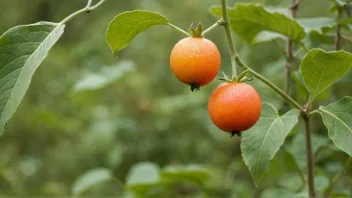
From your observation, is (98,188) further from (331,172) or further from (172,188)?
(331,172)

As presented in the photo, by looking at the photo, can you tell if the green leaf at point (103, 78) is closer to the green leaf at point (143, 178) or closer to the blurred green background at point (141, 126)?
the blurred green background at point (141, 126)

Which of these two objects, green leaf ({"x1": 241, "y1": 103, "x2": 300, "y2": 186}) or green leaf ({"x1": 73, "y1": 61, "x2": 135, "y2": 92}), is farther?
green leaf ({"x1": 73, "y1": 61, "x2": 135, "y2": 92})

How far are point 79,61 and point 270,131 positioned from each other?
2642mm

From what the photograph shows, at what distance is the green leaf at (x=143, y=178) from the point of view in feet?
5.70

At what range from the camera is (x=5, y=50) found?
0.82 m

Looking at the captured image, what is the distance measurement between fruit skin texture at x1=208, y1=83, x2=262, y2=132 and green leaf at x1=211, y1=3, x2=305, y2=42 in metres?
0.35

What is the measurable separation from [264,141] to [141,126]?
4.94ft

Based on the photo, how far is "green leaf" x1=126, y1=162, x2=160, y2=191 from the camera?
68.4 inches

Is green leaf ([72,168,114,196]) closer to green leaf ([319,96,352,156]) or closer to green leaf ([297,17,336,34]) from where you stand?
green leaf ([297,17,336,34])

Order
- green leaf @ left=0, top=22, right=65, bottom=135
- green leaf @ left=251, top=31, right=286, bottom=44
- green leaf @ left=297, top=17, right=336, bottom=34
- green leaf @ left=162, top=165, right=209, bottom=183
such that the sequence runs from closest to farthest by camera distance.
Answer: green leaf @ left=0, top=22, right=65, bottom=135, green leaf @ left=297, top=17, right=336, bottom=34, green leaf @ left=251, top=31, right=286, bottom=44, green leaf @ left=162, top=165, right=209, bottom=183

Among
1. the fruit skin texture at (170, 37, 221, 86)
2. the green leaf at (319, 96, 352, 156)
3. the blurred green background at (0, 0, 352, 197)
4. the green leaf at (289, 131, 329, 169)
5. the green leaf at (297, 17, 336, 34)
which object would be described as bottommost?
the blurred green background at (0, 0, 352, 197)

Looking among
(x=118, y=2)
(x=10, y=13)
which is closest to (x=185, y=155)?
(x=118, y=2)

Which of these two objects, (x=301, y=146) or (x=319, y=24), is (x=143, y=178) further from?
(x=319, y=24)

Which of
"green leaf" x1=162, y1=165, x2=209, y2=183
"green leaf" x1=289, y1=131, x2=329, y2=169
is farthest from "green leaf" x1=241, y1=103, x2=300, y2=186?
"green leaf" x1=162, y1=165, x2=209, y2=183
